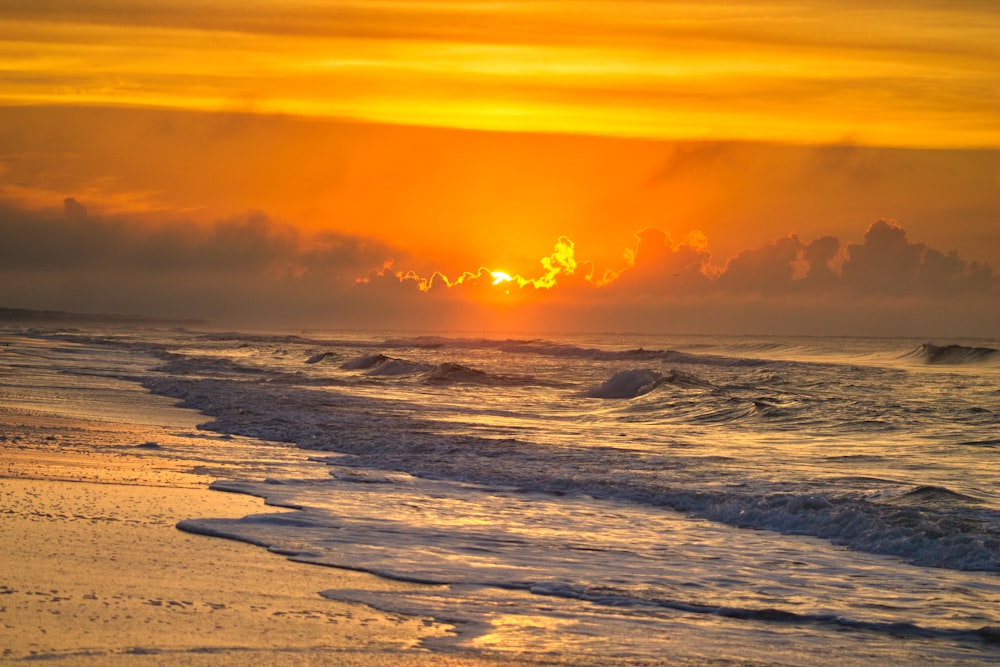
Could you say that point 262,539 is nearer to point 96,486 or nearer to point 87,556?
point 87,556

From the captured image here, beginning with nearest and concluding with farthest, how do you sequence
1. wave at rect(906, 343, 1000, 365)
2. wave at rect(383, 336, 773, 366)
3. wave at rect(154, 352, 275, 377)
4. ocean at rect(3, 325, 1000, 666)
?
ocean at rect(3, 325, 1000, 666)
wave at rect(154, 352, 275, 377)
wave at rect(383, 336, 773, 366)
wave at rect(906, 343, 1000, 365)

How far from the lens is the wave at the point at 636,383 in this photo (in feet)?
123

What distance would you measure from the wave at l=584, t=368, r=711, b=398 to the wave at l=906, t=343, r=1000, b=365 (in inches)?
1368

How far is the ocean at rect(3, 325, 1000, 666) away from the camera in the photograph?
23.2 feet

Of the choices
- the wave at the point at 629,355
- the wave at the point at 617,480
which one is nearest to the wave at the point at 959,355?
the wave at the point at 629,355

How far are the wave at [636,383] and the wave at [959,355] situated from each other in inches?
1368

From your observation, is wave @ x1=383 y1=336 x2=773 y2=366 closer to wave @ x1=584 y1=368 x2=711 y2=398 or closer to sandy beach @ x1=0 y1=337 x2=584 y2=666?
wave @ x1=584 y1=368 x2=711 y2=398

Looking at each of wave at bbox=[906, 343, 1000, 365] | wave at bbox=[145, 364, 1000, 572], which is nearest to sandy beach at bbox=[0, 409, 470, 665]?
wave at bbox=[145, 364, 1000, 572]

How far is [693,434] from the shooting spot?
22.1 metres

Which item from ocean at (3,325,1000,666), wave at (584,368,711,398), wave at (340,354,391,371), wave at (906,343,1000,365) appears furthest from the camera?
wave at (906,343,1000,365)

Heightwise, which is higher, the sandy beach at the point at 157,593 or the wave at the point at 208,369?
the sandy beach at the point at 157,593

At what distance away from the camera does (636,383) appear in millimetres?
38656

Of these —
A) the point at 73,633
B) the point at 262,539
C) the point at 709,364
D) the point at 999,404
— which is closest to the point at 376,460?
the point at 262,539

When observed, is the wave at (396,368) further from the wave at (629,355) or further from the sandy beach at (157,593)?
the sandy beach at (157,593)
